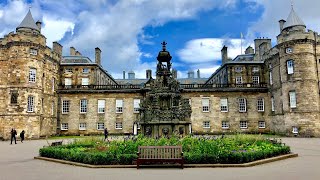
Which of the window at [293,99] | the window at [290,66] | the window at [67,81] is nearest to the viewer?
the window at [293,99]

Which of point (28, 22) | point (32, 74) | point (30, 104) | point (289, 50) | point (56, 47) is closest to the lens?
point (30, 104)

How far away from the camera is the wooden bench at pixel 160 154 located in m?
11.5

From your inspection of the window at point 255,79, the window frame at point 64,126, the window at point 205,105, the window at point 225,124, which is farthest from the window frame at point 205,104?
the window frame at point 64,126

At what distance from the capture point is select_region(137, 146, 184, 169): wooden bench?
37.6ft

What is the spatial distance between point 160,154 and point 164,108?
39.4ft

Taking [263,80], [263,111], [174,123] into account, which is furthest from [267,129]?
[174,123]

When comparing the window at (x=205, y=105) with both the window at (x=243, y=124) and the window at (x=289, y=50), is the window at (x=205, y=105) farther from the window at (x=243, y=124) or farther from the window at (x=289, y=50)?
the window at (x=289, y=50)

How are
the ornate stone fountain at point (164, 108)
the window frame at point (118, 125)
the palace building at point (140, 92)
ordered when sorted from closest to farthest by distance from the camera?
1. the ornate stone fountain at point (164, 108)
2. the palace building at point (140, 92)
3. the window frame at point (118, 125)

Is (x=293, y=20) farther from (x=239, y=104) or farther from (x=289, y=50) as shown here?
(x=239, y=104)

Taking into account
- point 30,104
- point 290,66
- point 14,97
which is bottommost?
point 30,104

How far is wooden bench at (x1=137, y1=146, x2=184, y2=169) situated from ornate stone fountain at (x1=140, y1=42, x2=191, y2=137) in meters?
10.0

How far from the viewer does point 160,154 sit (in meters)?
11.6

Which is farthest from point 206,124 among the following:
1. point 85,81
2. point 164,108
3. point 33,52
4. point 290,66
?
point 33,52

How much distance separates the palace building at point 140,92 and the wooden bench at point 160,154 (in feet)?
62.8
